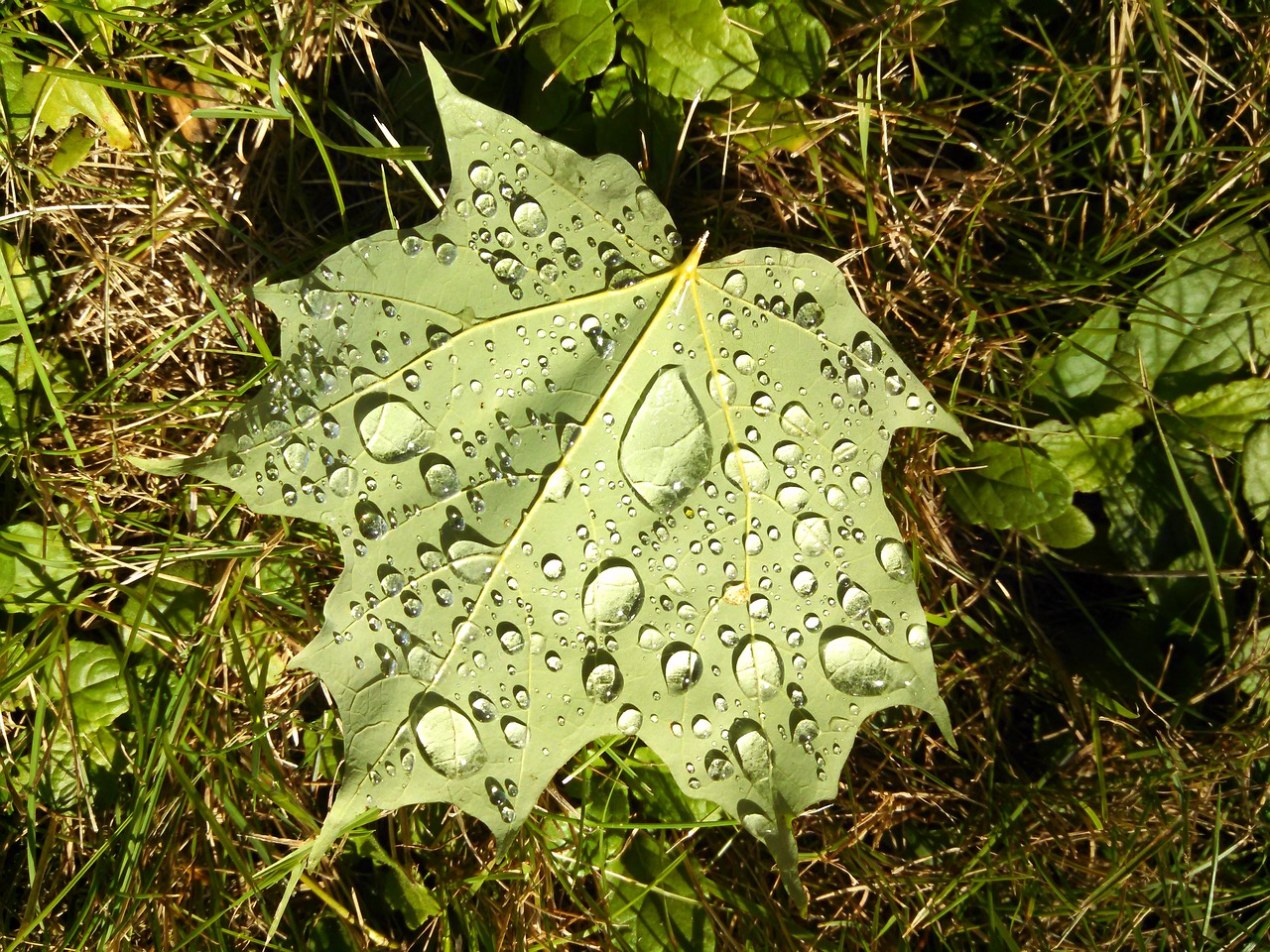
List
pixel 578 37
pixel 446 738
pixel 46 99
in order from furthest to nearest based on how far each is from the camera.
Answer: pixel 46 99 < pixel 578 37 < pixel 446 738

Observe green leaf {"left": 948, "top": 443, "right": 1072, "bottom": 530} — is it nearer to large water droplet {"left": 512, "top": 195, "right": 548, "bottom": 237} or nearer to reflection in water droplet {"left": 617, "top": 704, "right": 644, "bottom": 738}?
reflection in water droplet {"left": 617, "top": 704, "right": 644, "bottom": 738}

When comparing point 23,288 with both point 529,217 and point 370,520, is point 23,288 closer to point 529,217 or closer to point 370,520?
point 370,520

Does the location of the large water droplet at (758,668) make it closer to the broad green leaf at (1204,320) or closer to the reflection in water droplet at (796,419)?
the reflection in water droplet at (796,419)

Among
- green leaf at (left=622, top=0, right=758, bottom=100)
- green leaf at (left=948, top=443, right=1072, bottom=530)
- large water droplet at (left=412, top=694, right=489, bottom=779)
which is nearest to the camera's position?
large water droplet at (left=412, top=694, right=489, bottom=779)

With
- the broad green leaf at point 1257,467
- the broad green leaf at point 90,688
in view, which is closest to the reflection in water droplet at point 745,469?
the broad green leaf at point 1257,467

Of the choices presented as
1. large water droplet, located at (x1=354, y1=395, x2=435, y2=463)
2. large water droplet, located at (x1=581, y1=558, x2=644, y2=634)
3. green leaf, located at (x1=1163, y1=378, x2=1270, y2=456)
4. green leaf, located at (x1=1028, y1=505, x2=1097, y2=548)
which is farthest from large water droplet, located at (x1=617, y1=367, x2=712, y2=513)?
green leaf, located at (x1=1163, y1=378, x2=1270, y2=456)

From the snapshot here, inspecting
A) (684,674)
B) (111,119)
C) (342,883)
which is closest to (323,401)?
(684,674)

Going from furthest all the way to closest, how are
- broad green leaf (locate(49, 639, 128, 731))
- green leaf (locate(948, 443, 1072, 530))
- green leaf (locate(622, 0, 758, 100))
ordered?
broad green leaf (locate(49, 639, 128, 731)), green leaf (locate(948, 443, 1072, 530)), green leaf (locate(622, 0, 758, 100))

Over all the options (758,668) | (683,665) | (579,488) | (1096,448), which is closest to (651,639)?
(683,665)
